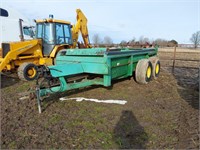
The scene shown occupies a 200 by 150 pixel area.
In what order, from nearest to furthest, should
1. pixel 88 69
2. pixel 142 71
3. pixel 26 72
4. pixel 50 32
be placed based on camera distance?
1. pixel 88 69
2. pixel 142 71
3. pixel 26 72
4. pixel 50 32

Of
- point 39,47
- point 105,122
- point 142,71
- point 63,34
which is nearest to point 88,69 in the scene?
point 105,122

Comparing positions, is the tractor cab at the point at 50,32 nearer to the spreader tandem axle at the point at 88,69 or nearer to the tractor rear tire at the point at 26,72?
the tractor rear tire at the point at 26,72

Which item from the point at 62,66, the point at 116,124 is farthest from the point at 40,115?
the point at 116,124

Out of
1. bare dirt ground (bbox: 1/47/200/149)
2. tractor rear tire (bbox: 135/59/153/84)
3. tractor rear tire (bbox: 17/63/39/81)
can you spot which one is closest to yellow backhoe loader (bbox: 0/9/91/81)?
tractor rear tire (bbox: 17/63/39/81)

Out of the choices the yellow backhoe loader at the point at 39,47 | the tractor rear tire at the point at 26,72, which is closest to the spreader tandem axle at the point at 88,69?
the tractor rear tire at the point at 26,72

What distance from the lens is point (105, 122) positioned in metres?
3.96

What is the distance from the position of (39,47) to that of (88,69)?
4.28 m

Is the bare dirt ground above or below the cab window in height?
below

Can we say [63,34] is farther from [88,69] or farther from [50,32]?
[88,69]

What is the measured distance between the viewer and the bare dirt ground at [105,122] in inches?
127

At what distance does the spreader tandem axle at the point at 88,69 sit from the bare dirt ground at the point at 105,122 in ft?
1.53

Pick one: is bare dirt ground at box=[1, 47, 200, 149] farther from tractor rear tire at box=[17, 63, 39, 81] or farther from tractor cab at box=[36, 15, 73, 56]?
tractor cab at box=[36, 15, 73, 56]

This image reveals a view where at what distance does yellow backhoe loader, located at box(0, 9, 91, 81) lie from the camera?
786 centimetres

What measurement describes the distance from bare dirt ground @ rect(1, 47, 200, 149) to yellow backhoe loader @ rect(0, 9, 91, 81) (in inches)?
84.2
